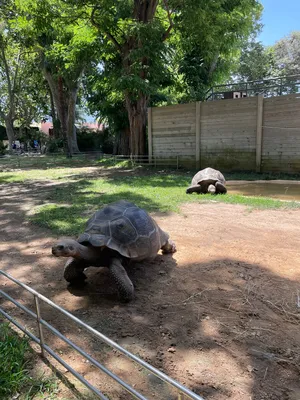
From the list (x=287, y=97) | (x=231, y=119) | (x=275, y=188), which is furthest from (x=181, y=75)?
(x=275, y=188)

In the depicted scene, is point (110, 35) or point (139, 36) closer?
point (139, 36)

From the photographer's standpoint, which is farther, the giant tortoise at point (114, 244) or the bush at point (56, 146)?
the bush at point (56, 146)

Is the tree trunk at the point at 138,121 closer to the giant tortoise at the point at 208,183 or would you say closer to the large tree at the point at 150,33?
the large tree at the point at 150,33

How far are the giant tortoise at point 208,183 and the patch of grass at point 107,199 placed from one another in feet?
0.98

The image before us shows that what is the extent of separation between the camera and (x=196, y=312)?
2994 mm

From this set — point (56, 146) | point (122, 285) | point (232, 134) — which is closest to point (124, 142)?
point (232, 134)

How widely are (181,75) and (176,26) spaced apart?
5.80 metres

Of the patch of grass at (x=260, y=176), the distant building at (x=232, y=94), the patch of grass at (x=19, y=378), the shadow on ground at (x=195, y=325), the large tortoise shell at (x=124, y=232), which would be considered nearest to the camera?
the patch of grass at (x=19, y=378)

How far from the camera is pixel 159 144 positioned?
14.3 m

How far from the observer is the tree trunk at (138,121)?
15.0 meters

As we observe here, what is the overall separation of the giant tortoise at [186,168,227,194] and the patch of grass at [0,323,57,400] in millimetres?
6427

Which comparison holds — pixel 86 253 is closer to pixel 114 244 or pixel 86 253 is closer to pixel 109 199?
pixel 114 244

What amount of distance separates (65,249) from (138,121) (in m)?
12.8

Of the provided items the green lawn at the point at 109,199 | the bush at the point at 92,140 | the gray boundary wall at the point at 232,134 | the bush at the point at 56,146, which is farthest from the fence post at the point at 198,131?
the bush at the point at 56,146
